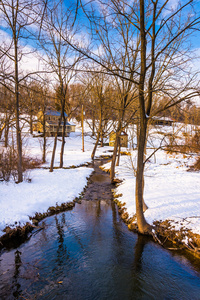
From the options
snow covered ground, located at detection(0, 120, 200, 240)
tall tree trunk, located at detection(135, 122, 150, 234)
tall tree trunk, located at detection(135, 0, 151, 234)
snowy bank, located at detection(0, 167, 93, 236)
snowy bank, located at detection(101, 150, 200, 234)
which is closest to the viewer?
tall tree trunk, located at detection(135, 0, 151, 234)

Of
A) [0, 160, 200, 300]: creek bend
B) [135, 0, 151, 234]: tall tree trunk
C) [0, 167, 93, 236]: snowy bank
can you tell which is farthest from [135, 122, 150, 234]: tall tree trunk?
[0, 167, 93, 236]: snowy bank

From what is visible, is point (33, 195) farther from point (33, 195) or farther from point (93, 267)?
point (93, 267)

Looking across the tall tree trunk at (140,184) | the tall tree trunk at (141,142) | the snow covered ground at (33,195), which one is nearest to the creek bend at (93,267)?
the tall tree trunk at (140,184)

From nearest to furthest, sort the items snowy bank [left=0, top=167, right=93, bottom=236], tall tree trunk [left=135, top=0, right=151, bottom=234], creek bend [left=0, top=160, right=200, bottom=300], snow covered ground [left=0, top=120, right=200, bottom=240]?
creek bend [left=0, top=160, right=200, bottom=300]
tall tree trunk [left=135, top=0, right=151, bottom=234]
snow covered ground [left=0, top=120, right=200, bottom=240]
snowy bank [left=0, top=167, right=93, bottom=236]

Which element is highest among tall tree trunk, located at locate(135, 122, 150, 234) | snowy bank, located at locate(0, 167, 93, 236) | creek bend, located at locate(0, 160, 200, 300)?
tall tree trunk, located at locate(135, 122, 150, 234)

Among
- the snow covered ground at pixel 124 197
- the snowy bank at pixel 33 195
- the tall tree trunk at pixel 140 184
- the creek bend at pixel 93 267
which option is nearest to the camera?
the creek bend at pixel 93 267

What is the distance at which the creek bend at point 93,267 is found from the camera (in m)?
4.66

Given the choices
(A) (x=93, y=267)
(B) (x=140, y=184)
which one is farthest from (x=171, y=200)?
(A) (x=93, y=267)

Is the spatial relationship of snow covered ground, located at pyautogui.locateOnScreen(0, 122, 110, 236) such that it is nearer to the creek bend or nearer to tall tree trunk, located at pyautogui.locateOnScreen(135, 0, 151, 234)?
the creek bend

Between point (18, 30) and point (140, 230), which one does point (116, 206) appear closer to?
point (140, 230)

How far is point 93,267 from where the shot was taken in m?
5.55

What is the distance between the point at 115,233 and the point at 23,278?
374 cm

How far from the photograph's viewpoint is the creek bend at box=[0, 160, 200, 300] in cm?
466

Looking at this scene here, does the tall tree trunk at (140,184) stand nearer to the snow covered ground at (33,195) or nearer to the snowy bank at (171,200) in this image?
the snowy bank at (171,200)
